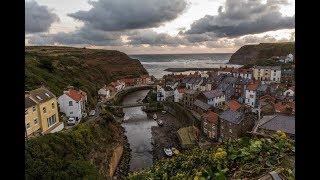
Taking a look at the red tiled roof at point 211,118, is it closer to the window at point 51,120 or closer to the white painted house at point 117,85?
the window at point 51,120

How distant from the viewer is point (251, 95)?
40.1 metres

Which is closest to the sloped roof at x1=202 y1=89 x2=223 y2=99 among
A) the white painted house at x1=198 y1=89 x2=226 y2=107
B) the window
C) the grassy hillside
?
the white painted house at x1=198 y1=89 x2=226 y2=107

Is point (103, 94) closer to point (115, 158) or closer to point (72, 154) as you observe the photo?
point (115, 158)

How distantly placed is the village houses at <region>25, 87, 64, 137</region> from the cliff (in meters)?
77.1

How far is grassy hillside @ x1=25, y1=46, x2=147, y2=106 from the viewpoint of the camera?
37562mm

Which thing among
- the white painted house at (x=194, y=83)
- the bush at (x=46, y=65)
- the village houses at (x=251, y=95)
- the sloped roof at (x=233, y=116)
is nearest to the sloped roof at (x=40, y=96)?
the sloped roof at (x=233, y=116)

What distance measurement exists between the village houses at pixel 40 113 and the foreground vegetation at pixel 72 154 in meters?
1.56

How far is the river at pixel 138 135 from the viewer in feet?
85.5

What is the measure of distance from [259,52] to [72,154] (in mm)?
111337

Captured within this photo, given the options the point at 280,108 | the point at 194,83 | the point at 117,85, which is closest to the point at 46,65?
the point at 117,85

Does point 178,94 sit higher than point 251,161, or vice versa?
point 251,161

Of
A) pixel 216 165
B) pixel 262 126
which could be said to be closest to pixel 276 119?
pixel 262 126
